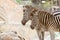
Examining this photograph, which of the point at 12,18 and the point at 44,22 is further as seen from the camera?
the point at 12,18

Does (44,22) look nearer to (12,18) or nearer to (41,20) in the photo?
(41,20)

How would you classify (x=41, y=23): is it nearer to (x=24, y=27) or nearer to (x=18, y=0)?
(x=24, y=27)

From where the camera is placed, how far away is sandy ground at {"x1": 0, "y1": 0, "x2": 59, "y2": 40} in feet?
12.8

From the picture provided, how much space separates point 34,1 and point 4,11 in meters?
0.77

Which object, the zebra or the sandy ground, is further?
the sandy ground

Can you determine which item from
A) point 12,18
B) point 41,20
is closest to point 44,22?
point 41,20

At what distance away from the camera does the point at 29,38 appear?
12.0 feet

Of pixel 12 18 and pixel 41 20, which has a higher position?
pixel 41 20

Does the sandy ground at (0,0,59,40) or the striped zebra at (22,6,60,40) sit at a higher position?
the striped zebra at (22,6,60,40)

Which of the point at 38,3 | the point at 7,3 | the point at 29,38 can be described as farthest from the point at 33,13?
the point at 7,3

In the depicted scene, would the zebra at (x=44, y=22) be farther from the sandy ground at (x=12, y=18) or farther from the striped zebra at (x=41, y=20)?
the sandy ground at (x=12, y=18)

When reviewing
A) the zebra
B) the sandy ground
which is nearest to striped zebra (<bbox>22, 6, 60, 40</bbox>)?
the zebra

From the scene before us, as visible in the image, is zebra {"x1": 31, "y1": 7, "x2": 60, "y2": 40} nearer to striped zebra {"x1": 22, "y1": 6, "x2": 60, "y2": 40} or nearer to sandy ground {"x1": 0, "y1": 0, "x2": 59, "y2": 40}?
striped zebra {"x1": 22, "y1": 6, "x2": 60, "y2": 40}

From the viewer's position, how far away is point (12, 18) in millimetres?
4742
